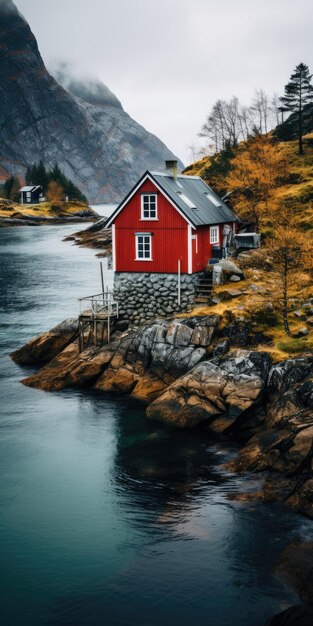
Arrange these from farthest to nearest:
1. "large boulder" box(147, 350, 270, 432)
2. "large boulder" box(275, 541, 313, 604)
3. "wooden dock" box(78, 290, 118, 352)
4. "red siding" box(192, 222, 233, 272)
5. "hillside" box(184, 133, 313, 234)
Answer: "hillside" box(184, 133, 313, 234), "red siding" box(192, 222, 233, 272), "wooden dock" box(78, 290, 118, 352), "large boulder" box(147, 350, 270, 432), "large boulder" box(275, 541, 313, 604)

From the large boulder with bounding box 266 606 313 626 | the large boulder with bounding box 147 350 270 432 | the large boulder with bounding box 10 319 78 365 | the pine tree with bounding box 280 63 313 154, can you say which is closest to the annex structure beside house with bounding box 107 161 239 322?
the large boulder with bounding box 10 319 78 365

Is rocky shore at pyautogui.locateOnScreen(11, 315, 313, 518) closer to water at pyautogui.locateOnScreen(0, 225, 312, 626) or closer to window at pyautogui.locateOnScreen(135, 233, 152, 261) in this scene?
water at pyautogui.locateOnScreen(0, 225, 312, 626)

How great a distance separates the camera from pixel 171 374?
1241 inches

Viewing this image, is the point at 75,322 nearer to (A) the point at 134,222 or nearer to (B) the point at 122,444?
(A) the point at 134,222

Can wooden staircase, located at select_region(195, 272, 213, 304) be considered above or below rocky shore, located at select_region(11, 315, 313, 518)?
above

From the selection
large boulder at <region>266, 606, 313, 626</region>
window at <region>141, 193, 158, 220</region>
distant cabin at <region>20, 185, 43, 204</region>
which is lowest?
large boulder at <region>266, 606, 313, 626</region>

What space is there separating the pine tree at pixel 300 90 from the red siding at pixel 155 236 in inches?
1477

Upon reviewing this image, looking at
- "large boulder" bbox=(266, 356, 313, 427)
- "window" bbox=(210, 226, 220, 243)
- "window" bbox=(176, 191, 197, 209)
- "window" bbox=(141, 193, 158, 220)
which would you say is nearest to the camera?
"large boulder" bbox=(266, 356, 313, 427)

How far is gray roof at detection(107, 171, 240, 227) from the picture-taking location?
120 ft

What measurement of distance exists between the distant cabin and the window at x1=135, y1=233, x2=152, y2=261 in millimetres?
131145

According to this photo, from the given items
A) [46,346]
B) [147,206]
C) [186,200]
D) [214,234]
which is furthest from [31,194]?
[147,206]

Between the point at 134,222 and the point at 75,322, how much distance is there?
7.85 m

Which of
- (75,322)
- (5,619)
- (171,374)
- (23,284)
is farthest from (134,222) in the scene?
(23,284)

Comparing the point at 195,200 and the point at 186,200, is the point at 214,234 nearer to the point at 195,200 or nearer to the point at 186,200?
the point at 195,200
